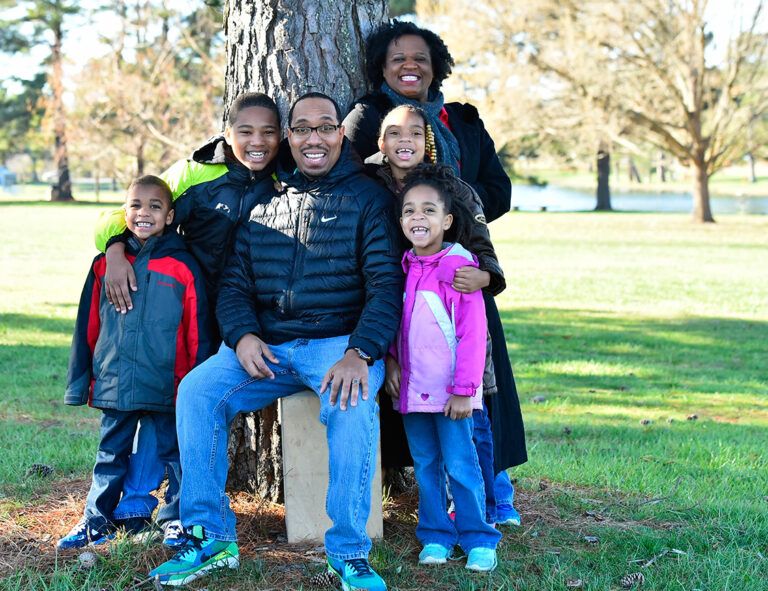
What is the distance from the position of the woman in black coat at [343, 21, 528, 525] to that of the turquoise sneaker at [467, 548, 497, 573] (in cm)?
44

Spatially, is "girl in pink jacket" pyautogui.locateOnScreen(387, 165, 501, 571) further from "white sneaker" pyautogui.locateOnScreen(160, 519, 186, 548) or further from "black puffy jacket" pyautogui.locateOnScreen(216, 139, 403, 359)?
"white sneaker" pyautogui.locateOnScreen(160, 519, 186, 548)

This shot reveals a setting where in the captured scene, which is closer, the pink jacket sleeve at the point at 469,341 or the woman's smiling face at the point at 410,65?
the pink jacket sleeve at the point at 469,341

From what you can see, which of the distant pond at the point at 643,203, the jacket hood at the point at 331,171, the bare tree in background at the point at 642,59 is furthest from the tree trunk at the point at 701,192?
the jacket hood at the point at 331,171

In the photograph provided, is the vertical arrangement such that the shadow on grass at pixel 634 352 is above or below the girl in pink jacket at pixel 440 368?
below

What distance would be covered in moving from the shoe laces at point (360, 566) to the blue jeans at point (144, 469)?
97cm

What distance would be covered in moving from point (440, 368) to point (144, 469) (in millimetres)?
1351

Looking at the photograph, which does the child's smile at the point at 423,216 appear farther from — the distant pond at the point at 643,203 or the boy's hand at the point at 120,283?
the distant pond at the point at 643,203

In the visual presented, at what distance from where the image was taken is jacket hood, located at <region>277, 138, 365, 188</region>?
3.89 m

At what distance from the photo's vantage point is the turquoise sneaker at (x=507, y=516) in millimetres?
4219

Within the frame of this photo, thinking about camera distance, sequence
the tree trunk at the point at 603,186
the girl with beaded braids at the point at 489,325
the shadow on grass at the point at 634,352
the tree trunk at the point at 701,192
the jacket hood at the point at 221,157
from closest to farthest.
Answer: the girl with beaded braids at the point at 489,325 → the jacket hood at the point at 221,157 → the shadow on grass at the point at 634,352 → the tree trunk at the point at 701,192 → the tree trunk at the point at 603,186

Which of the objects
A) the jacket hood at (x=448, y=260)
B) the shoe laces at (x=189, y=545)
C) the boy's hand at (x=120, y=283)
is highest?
Result: the jacket hood at (x=448, y=260)

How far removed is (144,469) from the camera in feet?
13.2

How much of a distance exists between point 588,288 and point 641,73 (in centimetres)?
1660

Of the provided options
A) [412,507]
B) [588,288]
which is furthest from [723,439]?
[588,288]
